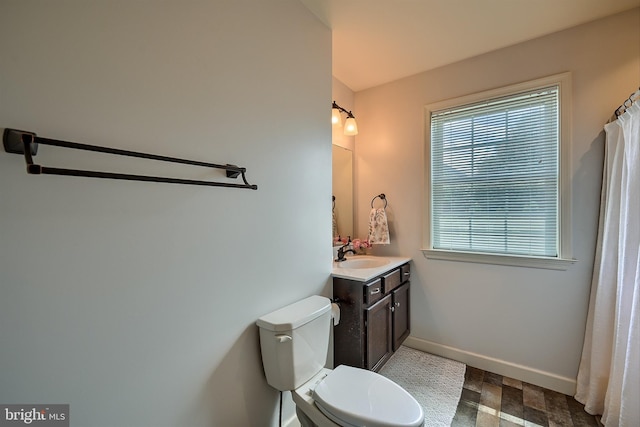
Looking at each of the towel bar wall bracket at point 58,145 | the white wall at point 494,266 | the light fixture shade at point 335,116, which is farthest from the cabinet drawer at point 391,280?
the towel bar wall bracket at point 58,145

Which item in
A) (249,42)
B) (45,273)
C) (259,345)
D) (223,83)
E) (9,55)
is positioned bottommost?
(259,345)

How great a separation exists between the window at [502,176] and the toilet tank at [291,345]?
1.47m

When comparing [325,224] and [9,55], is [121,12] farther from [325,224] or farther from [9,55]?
[325,224]

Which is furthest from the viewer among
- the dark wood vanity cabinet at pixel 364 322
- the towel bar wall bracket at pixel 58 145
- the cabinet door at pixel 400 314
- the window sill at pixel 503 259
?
the cabinet door at pixel 400 314

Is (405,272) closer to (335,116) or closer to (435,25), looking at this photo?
(335,116)

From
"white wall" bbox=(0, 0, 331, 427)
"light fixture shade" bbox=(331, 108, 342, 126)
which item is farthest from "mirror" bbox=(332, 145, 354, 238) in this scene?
"white wall" bbox=(0, 0, 331, 427)

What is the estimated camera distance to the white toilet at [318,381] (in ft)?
3.60

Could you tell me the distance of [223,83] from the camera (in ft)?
3.95

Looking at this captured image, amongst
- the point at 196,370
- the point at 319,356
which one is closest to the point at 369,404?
the point at 319,356

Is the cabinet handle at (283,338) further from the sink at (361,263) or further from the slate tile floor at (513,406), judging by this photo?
the slate tile floor at (513,406)

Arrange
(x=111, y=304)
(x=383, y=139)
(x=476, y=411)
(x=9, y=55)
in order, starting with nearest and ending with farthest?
(x=9, y=55)
(x=111, y=304)
(x=476, y=411)
(x=383, y=139)

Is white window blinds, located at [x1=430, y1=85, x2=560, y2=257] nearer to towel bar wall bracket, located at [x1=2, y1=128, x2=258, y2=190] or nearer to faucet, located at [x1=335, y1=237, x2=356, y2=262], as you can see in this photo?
faucet, located at [x1=335, y1=237, x2=356, y2=262]

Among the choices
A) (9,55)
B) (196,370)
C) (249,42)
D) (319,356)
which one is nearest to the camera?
(9,55)

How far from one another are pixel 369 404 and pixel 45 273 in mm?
1262
